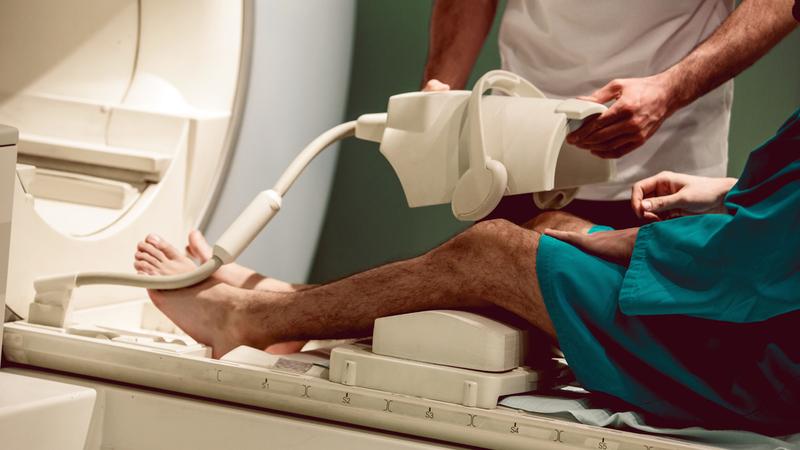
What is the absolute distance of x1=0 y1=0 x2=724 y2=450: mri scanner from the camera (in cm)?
125

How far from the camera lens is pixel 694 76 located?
4.84 feet

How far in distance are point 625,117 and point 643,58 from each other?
0.34 metres

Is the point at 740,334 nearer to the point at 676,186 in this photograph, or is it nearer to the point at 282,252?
the point at 676,186

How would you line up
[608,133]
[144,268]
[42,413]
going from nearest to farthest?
[42,413] → [608,133] → [144,268]

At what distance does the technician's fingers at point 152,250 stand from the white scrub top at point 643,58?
27.5 inches

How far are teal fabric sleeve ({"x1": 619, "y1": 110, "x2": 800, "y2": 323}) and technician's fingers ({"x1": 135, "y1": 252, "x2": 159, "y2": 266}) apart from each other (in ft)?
2.64

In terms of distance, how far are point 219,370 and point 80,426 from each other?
0.64 feet

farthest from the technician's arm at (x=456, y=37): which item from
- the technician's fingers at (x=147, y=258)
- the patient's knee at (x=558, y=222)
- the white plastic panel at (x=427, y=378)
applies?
the white plastic panel at (x=427, y=378)

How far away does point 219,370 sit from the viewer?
4.38 feet

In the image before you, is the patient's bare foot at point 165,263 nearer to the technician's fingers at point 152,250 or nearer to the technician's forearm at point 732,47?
the technician's fingers at point 152,250

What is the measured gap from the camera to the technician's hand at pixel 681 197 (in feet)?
4.41

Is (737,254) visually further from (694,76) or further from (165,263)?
(165,263)

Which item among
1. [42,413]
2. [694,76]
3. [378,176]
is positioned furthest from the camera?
[378,176]

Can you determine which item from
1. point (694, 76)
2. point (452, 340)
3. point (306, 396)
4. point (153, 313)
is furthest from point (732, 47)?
point (153, 313)
